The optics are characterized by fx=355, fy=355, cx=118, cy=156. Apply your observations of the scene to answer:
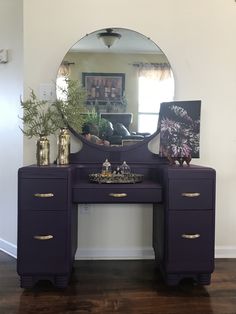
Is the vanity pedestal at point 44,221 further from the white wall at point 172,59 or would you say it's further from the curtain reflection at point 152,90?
the curtain reflection at point 152,90

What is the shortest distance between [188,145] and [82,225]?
40.7 inches

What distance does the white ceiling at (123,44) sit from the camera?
8.86 ft

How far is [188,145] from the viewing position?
2.59m

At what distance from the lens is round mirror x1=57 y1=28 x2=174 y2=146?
2707mm

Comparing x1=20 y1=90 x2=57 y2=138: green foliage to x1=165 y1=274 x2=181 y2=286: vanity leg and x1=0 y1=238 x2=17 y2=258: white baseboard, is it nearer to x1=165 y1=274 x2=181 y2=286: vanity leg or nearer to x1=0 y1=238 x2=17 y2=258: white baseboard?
x1=0 y1=238 x2=17 y2=258: white baseboard

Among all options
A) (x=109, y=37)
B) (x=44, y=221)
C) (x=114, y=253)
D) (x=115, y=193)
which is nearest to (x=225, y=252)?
(x=114, y=253)

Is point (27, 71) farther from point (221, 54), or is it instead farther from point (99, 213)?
point (221, 54)

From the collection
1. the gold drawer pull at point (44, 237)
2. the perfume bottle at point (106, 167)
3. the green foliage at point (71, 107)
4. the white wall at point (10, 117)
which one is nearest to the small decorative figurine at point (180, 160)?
the perfume bottle at point (106, 167)

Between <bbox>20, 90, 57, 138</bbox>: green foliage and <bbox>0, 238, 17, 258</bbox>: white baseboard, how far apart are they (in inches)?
36.4

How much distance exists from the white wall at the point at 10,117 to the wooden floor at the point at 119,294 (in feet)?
1.36

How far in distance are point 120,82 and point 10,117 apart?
36.6 inches

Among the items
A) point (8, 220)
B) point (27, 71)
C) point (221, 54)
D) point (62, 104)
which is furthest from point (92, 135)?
point (221, 54)

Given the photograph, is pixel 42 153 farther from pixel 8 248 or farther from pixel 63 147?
pixel 8 248

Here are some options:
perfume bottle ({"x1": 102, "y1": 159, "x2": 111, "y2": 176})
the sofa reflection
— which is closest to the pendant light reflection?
the sofa reflection
